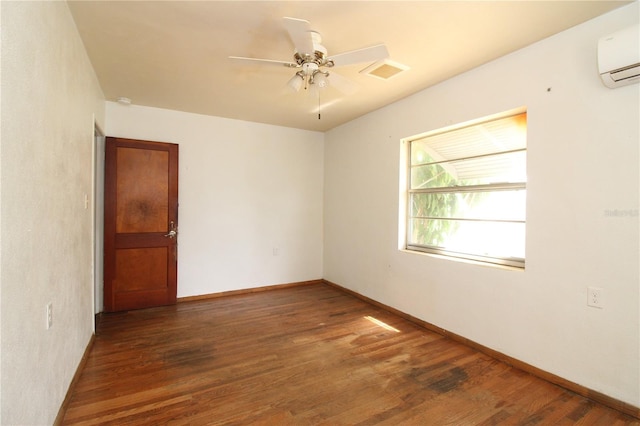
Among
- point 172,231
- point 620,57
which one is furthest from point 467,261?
point 172,231

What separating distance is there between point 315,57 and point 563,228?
2295 millimetres

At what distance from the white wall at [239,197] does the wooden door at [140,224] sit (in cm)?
20

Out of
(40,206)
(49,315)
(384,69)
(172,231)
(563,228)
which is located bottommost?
(49,315)

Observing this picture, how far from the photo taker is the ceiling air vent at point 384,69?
2775 mm

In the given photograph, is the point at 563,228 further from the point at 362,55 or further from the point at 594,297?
the point at 362,55

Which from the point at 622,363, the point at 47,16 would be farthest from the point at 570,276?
the point at 47,16

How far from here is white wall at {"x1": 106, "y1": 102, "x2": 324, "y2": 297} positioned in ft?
14.0

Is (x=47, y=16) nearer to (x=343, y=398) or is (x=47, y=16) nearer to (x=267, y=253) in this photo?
(x=343, y=398)

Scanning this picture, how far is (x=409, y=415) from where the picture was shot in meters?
1.97

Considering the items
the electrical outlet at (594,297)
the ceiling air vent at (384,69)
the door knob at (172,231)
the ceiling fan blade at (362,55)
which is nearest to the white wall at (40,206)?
the door knob at (172,231)

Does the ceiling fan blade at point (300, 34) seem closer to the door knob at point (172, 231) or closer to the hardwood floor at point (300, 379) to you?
the hardwood floor at point (300, 379)

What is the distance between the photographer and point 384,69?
2885 millimetres

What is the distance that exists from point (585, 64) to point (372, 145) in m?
2.38

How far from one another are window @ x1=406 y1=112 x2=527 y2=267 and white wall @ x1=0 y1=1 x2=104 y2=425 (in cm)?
333
